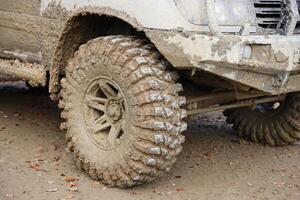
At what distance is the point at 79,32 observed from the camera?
4973 millimetres

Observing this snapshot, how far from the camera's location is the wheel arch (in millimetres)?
4863

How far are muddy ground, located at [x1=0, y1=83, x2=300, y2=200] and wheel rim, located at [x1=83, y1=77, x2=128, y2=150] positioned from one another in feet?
1.26

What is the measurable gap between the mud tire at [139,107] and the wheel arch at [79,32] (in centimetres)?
25

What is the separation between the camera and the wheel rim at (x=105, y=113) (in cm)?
461

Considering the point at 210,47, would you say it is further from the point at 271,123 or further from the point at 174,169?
the point at 271,123

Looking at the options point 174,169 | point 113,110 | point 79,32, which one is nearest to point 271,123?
point 174,169

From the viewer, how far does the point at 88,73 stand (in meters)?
4.73

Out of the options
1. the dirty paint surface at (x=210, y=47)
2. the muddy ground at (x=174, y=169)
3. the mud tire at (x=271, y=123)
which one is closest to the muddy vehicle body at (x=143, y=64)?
the dirty paint surface at (x=210, y=47)

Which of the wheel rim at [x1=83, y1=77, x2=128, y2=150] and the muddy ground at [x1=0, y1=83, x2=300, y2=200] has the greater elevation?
the wheel rim at [x1=83, y1=77, x2=128, y2=150]

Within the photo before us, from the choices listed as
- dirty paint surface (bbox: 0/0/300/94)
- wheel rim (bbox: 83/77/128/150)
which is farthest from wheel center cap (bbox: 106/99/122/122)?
dirty paint surface (bbox: 0/0/300/94)

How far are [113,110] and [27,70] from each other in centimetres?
107

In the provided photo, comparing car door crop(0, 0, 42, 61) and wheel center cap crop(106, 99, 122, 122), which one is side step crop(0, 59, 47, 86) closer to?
car door crop(0, 0, 42, 61)

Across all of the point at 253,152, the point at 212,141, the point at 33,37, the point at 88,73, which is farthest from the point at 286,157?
the point at 33,37

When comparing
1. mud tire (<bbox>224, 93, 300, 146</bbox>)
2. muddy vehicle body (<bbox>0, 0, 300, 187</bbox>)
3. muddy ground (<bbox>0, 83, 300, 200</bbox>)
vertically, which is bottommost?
muddy ground (<bbox>0, 83, 300, 200</bbox>)
